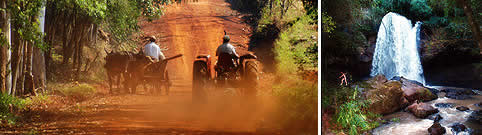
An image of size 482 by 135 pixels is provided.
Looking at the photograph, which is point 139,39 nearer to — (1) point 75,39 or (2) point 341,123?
(1) point 75,39

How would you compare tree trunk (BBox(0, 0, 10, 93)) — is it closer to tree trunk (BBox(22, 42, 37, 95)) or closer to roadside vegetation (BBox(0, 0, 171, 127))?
roadside vegetation (BBox(0, 0, 171, 127))

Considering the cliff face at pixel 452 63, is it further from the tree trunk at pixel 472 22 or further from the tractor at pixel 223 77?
Result: the tractor at pixel 223 77

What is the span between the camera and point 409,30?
3551mm

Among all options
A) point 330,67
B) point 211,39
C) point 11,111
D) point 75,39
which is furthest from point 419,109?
point 11,111

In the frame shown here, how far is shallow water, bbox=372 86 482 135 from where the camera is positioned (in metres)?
3.26

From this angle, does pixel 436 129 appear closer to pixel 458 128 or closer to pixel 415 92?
pixel 458 128

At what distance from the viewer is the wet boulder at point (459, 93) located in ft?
10.7

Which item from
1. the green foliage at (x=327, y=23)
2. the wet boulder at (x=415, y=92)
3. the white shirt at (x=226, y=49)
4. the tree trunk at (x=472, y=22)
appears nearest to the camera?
the tree trunk at (x=472, y=22)

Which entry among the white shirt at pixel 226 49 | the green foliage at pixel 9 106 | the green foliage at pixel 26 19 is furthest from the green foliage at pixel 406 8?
the green foliage at pixel 9 106

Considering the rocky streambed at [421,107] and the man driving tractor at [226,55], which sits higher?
the man driving tractor at [226,55]

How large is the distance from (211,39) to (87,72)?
1.35m

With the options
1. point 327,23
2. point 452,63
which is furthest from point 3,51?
point 452,63

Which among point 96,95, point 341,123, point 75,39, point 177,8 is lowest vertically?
point 341,123

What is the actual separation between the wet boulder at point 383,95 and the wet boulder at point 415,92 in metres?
0.05
